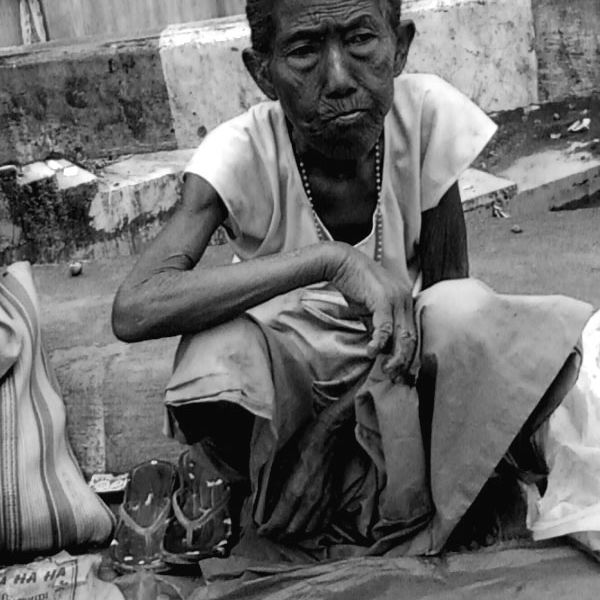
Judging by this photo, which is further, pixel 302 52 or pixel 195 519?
pixel 195 519

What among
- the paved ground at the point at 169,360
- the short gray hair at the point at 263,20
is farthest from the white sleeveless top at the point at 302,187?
the paved ground at the point at 169,360

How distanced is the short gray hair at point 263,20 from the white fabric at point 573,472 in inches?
38.2

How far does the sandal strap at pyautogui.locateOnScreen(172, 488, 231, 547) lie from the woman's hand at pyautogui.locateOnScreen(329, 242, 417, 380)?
66 centimetres

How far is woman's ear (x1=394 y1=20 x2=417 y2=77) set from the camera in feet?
7.66

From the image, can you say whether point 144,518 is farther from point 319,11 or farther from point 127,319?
point 319,11

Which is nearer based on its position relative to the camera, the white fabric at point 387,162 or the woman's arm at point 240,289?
the woman's arm at point 240,289

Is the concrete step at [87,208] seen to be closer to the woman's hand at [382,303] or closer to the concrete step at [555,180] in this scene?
the concrete step at [555,180]

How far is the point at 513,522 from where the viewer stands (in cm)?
226

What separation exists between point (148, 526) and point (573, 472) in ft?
3.34

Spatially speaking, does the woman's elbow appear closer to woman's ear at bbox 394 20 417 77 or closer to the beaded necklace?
the beaded necklace

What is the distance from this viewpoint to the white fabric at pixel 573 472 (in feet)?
7.10

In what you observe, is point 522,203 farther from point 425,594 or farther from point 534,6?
point 425,594

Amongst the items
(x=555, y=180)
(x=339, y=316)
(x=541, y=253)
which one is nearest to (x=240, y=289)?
(x=339, y=316)

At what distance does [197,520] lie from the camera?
8.17 ft
